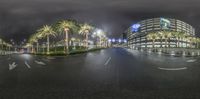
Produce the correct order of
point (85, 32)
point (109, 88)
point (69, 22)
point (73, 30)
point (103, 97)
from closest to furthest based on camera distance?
point (103, 97)
point (109, 88)
point (69, 22)
point (73, 30)
point (85, 32)

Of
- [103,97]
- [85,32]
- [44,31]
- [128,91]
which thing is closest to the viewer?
[103,97]

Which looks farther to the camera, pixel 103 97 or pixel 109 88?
pixel 109 88

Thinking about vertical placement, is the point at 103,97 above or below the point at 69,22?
below

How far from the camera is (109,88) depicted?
30.1 feet

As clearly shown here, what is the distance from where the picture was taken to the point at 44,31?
261ft

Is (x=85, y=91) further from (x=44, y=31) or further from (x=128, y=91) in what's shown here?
(x=44, y=31)

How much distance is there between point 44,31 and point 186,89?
75.8 metres

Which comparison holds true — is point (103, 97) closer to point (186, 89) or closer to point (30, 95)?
point (30, 95)

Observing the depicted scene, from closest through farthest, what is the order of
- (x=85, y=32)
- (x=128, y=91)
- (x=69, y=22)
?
(x=128, y=91) → (x=69, y=22) → (x=85, y=32)

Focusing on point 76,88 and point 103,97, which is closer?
point 103,97

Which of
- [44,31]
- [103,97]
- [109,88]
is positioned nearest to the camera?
[103,97]

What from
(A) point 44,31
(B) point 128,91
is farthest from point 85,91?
(A) point 44,31

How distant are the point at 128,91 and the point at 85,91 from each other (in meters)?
1.84

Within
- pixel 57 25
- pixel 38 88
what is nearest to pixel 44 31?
pixel 57 25
